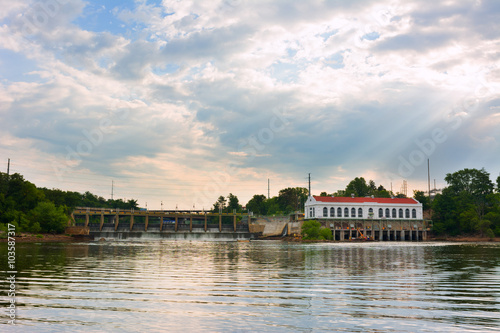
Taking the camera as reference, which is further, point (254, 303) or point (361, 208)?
point (361, 208)

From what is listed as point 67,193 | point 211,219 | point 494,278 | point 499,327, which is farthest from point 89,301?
point 211,219

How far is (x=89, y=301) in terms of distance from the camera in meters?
15.1

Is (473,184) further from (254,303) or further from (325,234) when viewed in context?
(254,303)

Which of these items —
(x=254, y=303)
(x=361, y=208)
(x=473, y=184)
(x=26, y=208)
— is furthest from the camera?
(x=473, y=184)

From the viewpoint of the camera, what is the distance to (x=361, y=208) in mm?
126125

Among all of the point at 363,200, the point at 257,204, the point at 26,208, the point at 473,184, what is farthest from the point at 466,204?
the point at 26,208

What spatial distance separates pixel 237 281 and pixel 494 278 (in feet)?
45.6

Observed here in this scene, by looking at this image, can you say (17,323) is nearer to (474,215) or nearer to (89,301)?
(89,301)

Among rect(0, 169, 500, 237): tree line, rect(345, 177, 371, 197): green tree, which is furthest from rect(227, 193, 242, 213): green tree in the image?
rect(345, 177, 371, 197): green tree

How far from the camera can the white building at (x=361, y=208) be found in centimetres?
12325

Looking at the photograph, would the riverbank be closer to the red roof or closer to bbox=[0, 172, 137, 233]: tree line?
bbox=[0, 172, 137, 233]: tree line

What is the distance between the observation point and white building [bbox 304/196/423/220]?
123 m

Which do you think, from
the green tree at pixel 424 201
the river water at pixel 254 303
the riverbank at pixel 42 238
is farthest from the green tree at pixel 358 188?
the river water at pixel 254 303

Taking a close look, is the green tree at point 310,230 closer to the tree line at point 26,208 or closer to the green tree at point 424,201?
the green tree at point 424,201
